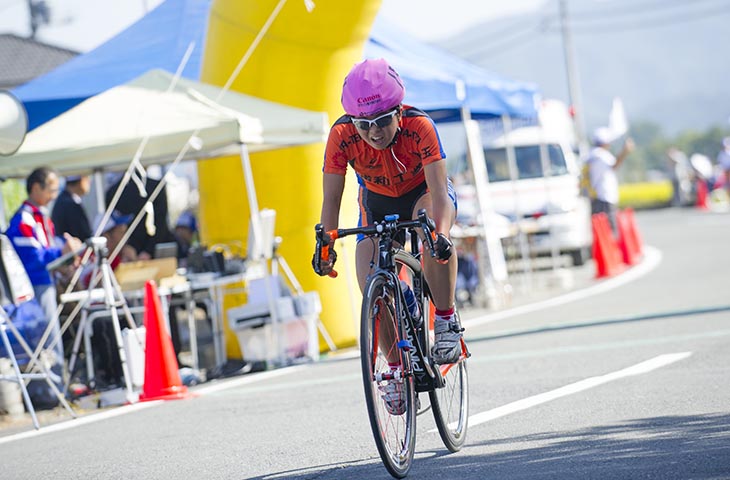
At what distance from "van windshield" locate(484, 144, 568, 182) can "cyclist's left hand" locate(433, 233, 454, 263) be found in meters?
17.3

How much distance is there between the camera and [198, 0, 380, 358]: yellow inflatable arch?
Answer: 40.4ft

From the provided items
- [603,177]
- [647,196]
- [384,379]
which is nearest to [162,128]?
[384,379]

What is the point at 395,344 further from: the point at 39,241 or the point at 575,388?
the point at 39,241

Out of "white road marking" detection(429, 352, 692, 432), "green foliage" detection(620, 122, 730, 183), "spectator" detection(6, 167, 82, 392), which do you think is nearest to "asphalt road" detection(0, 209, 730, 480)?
"white road marking" detection(429, 352, 692, 432)

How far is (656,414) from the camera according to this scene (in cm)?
691

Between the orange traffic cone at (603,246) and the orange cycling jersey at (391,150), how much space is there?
1269 cm

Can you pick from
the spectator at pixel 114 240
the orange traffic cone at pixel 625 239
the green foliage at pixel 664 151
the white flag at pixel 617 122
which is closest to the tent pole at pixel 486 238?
the orange traffic cone at pixel 625 239

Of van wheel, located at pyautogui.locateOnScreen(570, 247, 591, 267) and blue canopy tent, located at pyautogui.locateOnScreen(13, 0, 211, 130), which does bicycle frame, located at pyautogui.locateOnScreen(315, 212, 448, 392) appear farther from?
van wheel, located at pyautogui.locateOnScreen(570, 247, 591, 267)

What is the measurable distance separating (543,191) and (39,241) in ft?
43.7

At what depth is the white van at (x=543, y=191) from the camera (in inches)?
874

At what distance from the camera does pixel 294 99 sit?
501 inches

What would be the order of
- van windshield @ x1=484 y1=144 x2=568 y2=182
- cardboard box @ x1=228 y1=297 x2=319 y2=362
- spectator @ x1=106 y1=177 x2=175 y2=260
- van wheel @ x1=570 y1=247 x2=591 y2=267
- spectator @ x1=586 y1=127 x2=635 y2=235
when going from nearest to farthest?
cardboard box @ x1=228 y1=297 x2=319 y2=362
spectator @ x1=106 y1=177 x2=175 y2=260
spectator @ x1=586 y1=127 x2=635 y2=235
van wheel @ x1=570 y1=247 x2=591 y2=267
van windshield @ x1=484 y1=144 x2=568 y2=182

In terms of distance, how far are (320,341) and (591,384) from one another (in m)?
4.71

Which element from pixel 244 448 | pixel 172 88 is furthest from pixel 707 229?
pixel 244 448
